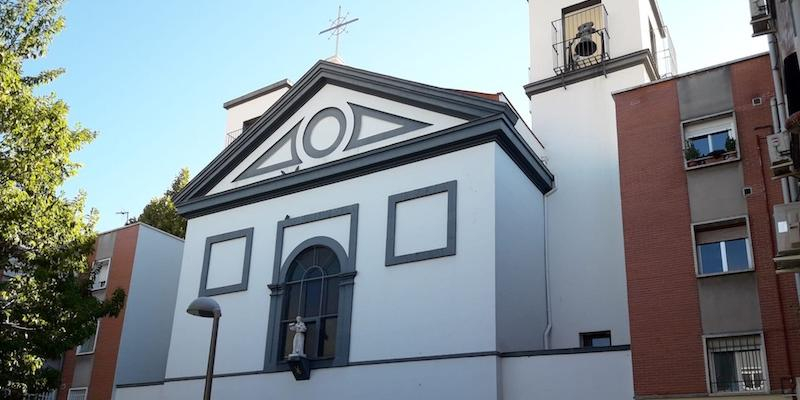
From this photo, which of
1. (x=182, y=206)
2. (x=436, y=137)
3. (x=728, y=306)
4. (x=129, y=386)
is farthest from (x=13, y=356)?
(x=728, y=306)

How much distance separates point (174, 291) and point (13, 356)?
37.7 ft

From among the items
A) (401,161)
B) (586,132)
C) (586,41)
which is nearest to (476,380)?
(401,161)

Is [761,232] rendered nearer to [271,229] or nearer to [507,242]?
[507,242]

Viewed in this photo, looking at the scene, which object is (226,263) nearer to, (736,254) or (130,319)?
(130,319)

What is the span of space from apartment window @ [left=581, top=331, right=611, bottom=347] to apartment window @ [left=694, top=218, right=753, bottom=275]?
500 cm

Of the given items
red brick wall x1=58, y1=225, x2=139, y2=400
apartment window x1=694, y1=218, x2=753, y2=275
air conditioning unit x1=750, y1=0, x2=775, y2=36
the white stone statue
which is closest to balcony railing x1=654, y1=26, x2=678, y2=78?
apartment window x1=694, y1=218, x2=753, y2=275

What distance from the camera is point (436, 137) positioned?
19969 millimetres

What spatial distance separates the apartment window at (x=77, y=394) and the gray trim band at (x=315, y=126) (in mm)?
11869

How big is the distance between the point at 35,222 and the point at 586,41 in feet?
51.8

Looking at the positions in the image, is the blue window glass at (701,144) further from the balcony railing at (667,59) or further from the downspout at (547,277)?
the balcony railing at (667,59)

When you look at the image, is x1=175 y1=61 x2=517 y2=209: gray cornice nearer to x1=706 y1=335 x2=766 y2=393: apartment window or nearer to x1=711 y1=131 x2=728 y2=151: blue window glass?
x1=711 y1=131 x2=728 y2=151: blue window glass

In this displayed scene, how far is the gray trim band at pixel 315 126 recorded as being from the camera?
2255 centimetres

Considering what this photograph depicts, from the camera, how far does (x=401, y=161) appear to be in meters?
20.7

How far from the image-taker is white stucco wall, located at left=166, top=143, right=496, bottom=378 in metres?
18.1
